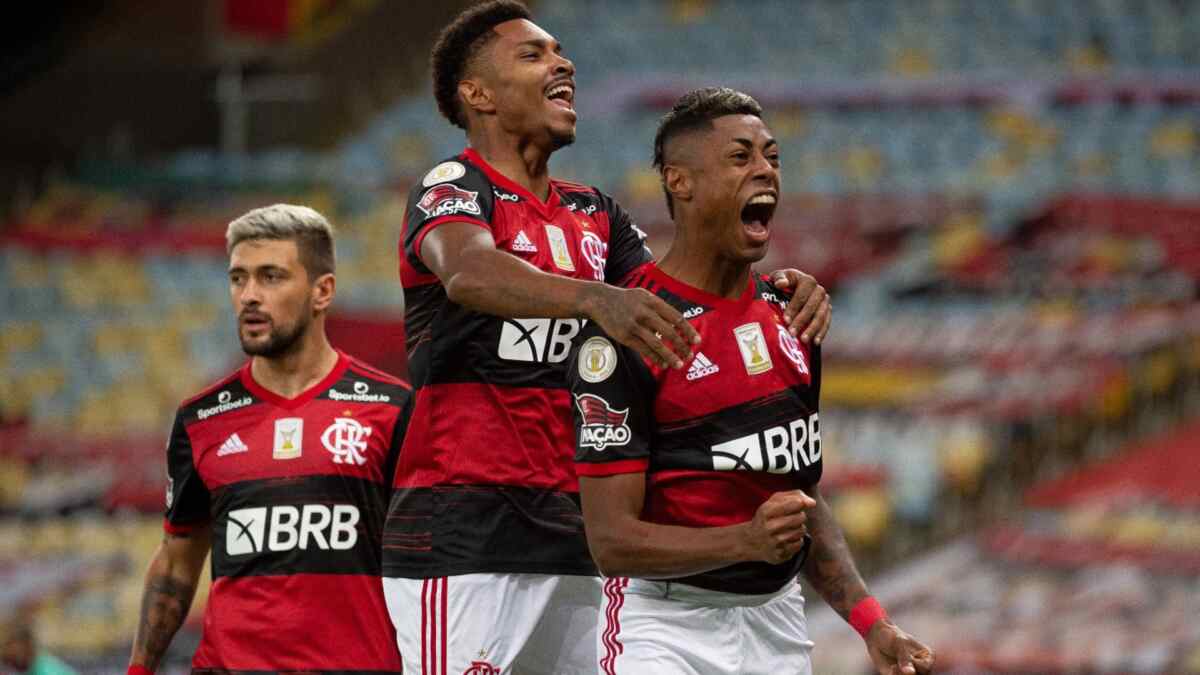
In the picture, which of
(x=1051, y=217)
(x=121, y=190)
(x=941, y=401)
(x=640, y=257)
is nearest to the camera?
(x=640, y=257)

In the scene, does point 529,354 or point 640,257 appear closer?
point 529,354

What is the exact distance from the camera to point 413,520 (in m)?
3.98

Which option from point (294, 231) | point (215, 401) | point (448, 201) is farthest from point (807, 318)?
point (215, 401)

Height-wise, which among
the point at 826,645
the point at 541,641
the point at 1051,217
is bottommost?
the point at 826,645

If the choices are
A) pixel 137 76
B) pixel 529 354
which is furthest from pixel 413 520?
pixel 137 76

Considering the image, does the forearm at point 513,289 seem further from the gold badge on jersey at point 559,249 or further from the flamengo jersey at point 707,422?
the gold badge on jersey at point 559,249

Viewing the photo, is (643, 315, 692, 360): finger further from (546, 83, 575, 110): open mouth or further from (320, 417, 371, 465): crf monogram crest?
(320, 417, 371, 465): crf monogram crest

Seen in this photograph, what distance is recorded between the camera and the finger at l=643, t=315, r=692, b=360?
3.18m

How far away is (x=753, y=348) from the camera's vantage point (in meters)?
3.58

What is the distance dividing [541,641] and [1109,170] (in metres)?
14.5

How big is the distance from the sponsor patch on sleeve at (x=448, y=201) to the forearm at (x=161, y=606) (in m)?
1.45

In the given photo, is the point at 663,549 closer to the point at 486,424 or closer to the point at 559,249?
the point at 486,424

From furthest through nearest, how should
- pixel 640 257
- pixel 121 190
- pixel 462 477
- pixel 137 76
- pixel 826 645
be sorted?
1. pixel 137 76
2. pixel 121 190
3. pixel 826 645
4. pixel 640 257
5. pixel 462 477

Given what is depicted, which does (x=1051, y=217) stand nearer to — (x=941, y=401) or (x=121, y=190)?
(x=941, y=401)
